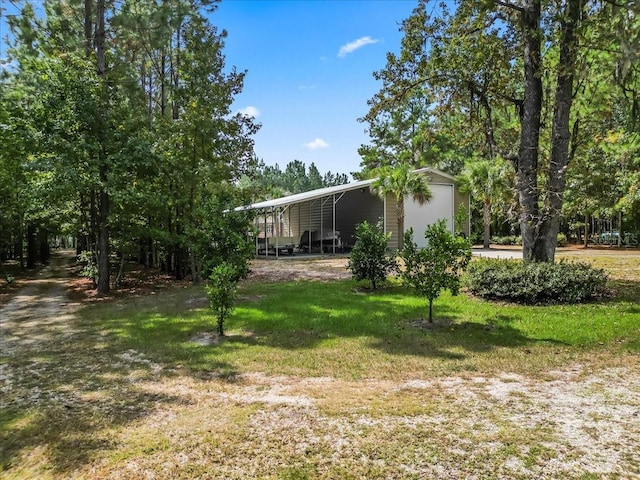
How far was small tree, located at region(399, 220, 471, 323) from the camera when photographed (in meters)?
6.68

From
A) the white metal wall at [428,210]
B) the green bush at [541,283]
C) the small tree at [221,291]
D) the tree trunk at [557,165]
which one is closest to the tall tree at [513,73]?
the tree trunk at [557,165]

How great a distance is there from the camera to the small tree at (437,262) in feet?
21.9

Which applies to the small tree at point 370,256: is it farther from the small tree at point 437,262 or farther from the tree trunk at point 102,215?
the tree trunk at point 102,215

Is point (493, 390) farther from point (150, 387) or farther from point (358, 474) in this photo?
point (150, 387)

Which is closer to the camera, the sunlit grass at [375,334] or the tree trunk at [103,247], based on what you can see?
the sunlit grass at [375,334]

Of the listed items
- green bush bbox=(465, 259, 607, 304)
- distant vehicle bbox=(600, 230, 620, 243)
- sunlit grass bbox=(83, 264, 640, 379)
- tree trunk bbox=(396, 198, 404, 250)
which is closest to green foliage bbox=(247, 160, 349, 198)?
distant vehicle bbox=(600, 230, 620, 243)

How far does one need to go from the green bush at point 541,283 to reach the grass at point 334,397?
48 cm

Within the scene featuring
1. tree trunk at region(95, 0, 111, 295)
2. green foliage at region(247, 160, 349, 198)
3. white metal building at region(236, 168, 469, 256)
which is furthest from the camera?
green foliage at region(247, 160, 349, 198)

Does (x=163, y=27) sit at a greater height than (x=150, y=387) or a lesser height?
greater

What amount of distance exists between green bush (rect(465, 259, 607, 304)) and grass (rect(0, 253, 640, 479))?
1.59 ft

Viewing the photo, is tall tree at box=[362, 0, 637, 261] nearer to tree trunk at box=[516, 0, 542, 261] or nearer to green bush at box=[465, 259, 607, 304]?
tree trunk at box=[516, 0, 542, 261]

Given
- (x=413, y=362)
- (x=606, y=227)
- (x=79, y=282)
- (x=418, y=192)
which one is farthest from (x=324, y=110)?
(x=606, y=227)

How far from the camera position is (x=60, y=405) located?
3.83 metres

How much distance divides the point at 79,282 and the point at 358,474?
1455cm
